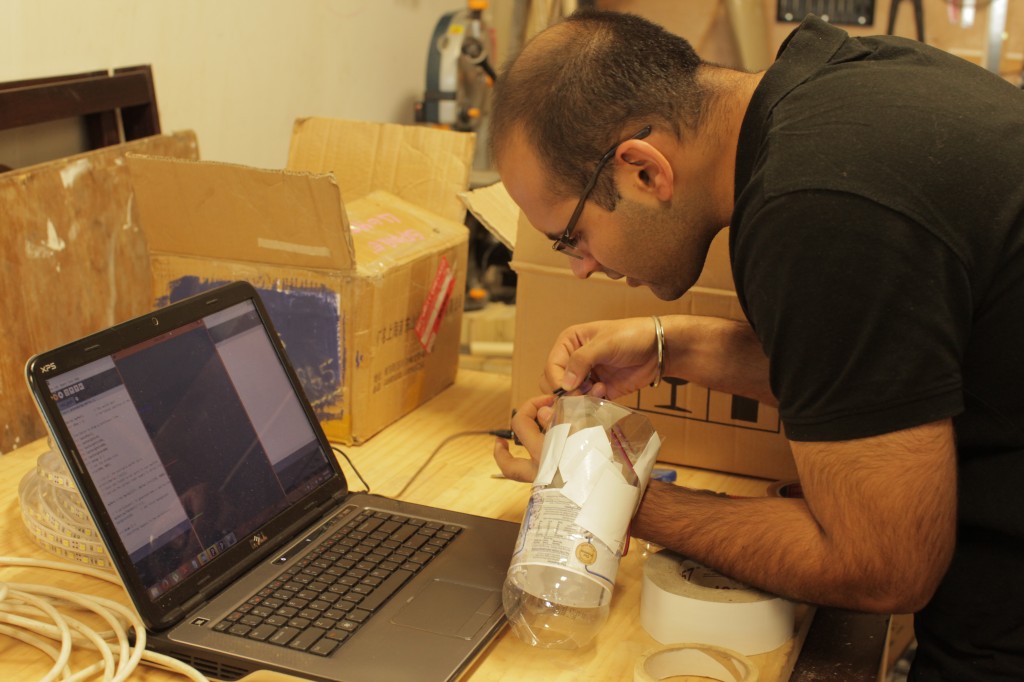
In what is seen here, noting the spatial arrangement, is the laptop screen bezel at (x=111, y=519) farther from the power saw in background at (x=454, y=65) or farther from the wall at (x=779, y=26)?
the wall at (x=779, y=26)

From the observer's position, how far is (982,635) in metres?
0.98

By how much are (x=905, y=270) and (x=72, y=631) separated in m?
0.81

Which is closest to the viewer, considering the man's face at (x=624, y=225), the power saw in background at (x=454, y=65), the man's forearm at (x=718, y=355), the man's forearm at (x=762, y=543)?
the man's forearm at (x=762, y=543)

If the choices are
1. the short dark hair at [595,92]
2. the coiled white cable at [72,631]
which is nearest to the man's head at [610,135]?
the short dark hair at [595,92]

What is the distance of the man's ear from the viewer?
1014 mm

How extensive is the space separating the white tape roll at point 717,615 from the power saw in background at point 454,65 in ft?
6.28

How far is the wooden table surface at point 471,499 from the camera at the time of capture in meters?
0.95

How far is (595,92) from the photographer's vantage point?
1.02m

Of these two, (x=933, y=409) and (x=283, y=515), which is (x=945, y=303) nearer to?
(x=933, y=409)

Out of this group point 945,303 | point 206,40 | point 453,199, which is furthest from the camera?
point 206,40

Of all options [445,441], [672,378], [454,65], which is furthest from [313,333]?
[454,65]

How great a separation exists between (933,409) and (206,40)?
5.08 feet

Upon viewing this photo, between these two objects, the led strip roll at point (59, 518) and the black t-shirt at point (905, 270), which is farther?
the led strip roll at point (59, 518)

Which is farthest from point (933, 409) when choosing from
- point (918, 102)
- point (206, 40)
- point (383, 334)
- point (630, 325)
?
point (206, 40)
